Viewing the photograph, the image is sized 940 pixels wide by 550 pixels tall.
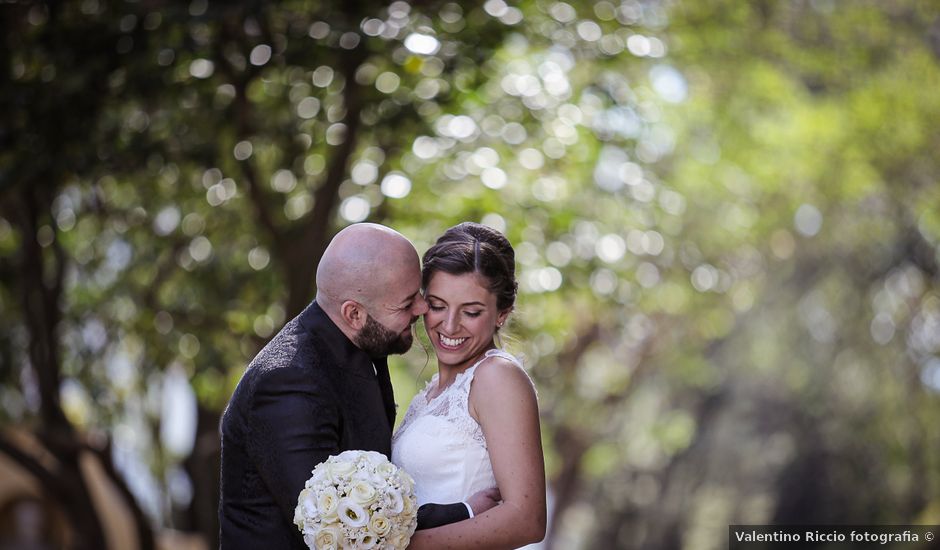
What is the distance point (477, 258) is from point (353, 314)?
50cm

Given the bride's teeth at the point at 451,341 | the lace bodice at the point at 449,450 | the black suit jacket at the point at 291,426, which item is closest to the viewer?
the black suit jacket at the point at 291,426

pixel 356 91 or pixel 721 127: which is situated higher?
pixel 356 91

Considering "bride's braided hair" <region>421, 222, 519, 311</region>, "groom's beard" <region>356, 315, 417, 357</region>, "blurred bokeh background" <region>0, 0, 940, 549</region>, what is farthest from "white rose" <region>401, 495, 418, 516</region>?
"blurred bokeh background" <region>0, 0, 940, 549</region>

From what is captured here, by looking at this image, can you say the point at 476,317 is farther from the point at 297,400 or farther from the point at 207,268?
the point at 207,268

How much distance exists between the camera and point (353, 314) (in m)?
3.90

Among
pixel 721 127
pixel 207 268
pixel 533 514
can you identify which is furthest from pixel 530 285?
pixel 721 127

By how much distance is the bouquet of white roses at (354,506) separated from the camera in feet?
11.1

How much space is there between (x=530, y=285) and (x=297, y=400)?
5552mm

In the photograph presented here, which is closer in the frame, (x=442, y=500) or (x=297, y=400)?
(x=297, y=400)

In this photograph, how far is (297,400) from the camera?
3662mm

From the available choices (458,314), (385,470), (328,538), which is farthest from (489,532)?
A: (458,314)

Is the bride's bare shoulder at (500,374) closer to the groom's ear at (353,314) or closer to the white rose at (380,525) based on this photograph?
the groom's ear at (353,314)

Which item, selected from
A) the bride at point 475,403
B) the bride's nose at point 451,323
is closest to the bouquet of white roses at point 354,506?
the bride at point 475,403

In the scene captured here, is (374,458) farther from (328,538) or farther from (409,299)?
(409,299)
